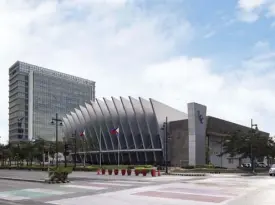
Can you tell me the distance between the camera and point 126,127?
107m

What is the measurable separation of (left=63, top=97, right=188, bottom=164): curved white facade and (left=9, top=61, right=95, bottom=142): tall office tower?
46.2ft

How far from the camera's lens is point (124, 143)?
357 ft

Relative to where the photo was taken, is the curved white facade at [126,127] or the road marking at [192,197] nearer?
the road marking at [192,197]

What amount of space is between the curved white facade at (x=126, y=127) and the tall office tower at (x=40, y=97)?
14.1 m

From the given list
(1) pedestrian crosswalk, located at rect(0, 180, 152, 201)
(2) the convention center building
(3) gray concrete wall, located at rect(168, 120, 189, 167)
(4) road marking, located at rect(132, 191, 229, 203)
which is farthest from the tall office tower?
(4) road marking, located at rect(132, 191, 229, 203)

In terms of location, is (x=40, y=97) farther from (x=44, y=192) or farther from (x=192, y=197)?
(x=192, y=197)

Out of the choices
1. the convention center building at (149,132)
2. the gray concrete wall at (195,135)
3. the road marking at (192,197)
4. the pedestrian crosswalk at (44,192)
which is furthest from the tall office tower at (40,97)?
the road marking at (192,197)

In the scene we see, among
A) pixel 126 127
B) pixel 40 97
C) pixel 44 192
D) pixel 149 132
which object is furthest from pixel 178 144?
pixel 44 192

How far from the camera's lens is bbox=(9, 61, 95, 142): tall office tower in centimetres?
13238

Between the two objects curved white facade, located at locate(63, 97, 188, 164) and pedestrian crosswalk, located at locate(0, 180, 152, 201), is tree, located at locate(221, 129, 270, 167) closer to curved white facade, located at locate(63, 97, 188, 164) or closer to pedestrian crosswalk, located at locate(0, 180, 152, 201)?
curved white facade, located at locate(63, 97, 188, 164)

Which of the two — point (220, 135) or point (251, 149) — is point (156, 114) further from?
point (251, 149)

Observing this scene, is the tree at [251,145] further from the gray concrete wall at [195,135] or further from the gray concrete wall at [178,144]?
the gray concrete wall at [178,144]

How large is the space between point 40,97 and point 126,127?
148ft

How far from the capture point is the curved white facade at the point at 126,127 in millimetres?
99500
